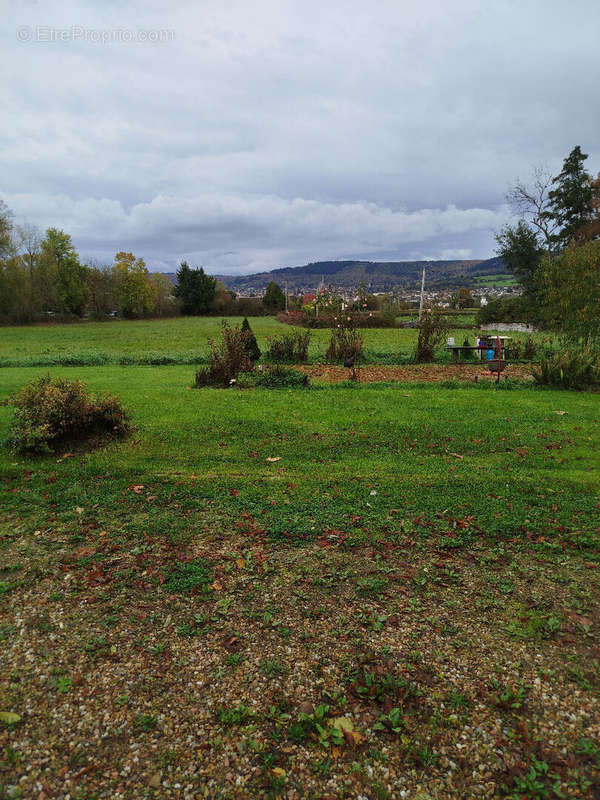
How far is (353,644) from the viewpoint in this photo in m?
2.88

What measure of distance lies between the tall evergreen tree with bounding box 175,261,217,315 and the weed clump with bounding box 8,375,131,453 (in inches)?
1900

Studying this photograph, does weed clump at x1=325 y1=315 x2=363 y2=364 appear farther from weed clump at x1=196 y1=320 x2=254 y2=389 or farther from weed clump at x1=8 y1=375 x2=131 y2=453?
weed clump at x1=8 y1=375 x2=131 y2=453

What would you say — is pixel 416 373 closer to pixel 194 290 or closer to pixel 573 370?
pixel 573 370

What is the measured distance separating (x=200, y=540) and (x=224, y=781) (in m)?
2.20

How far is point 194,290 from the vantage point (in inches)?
2069

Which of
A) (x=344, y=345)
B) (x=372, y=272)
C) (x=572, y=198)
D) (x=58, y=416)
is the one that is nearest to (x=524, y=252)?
(x=572, y=198)

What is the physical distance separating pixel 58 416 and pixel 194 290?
160 feet

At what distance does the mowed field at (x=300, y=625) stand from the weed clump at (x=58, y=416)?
367 millimetres

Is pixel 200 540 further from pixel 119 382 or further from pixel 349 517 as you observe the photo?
pixel 119 382

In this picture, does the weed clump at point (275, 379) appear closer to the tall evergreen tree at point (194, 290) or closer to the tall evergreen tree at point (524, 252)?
the tall evergreen tree at point (524, 252)

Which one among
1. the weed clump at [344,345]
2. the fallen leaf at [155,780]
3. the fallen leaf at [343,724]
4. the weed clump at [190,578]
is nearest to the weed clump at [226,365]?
the weed clump at [344,345]

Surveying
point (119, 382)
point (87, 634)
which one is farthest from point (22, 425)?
point (119, 382)

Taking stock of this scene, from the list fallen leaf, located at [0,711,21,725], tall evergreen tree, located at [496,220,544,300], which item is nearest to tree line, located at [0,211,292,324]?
tall evergreen tree, located at [496,220,544,300]

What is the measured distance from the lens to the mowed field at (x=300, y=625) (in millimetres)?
2135
